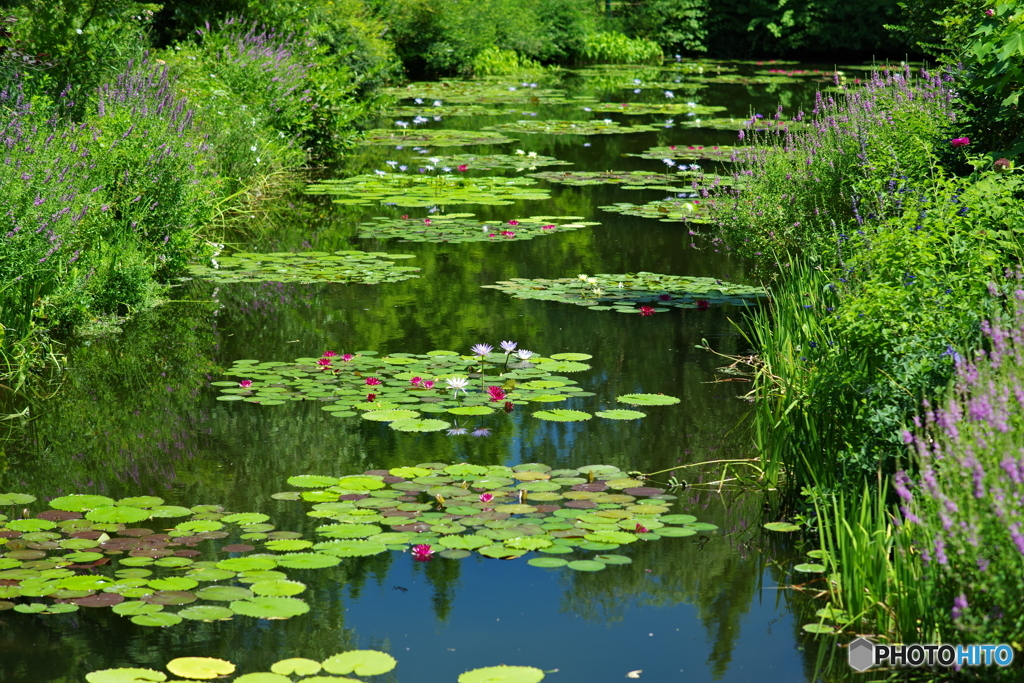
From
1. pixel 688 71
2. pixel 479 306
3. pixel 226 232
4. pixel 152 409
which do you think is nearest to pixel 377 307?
pixel 479 306

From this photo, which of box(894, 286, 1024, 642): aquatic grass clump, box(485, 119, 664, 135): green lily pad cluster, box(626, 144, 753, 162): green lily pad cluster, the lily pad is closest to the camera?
box(894, 286, 1024, 642): aquatic grass clump

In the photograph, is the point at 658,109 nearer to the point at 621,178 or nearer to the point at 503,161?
the point at 503,161

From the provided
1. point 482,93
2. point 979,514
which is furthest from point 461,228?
point 482,93

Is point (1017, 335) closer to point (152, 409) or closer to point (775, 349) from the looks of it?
point (775, 349)

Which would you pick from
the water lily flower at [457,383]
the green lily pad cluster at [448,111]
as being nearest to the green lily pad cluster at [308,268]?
the water lily flower at [457,383]

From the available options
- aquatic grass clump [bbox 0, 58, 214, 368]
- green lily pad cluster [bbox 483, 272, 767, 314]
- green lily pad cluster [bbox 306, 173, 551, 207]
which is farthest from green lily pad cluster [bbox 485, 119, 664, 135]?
green lily pad cluster [bbox 483, 272, 767, 314]

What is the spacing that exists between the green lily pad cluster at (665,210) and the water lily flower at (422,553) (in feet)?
20.0

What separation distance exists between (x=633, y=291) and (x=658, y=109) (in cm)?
1233

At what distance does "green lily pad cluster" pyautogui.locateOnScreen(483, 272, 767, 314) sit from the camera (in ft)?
23.5

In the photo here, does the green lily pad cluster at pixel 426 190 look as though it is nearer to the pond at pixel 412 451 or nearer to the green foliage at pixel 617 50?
the pond at pixel 412 451

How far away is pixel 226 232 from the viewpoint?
9352 mm

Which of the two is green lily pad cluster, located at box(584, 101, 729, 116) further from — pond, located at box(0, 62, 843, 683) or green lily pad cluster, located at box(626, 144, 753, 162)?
pond, located at box(0, 62, 843, 683)

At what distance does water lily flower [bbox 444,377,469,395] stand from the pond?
0.07 metres

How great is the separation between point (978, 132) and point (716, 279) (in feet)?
7.74
